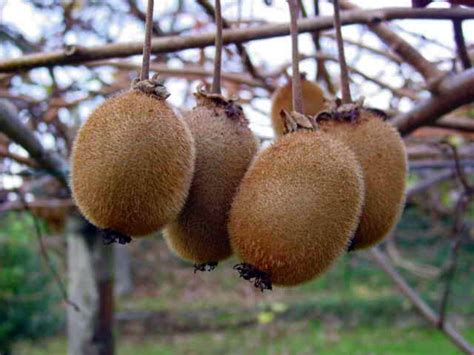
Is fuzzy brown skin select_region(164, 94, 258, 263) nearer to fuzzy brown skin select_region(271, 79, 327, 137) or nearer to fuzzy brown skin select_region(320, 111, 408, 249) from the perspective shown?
fuzzy brown skin select_region(320, 111, 408, 249)

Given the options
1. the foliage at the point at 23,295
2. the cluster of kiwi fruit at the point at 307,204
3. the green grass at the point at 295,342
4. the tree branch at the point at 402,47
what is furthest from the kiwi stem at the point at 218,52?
the green grass at the point at 295,342

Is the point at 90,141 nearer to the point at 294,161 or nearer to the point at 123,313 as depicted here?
the point at 294,161

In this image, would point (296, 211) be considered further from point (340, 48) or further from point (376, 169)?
point (340, 48)

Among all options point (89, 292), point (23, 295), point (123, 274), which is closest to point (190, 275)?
point (123, 274)

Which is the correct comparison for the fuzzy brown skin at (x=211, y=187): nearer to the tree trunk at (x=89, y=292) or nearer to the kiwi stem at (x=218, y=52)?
the kiwi stem at (x=218, y=52)

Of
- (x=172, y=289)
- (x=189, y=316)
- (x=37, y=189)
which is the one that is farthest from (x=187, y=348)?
(x=37, y=189)

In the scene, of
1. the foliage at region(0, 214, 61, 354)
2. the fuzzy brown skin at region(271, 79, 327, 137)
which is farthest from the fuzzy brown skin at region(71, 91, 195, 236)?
the foliage at region(0, 214, 61, 354)
